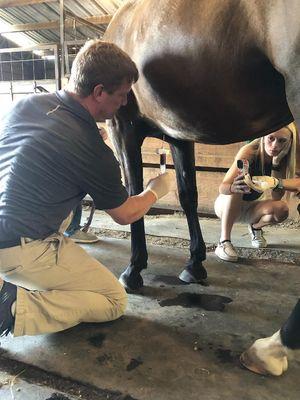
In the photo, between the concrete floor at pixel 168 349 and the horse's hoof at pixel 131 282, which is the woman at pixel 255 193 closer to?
the concrete floor at pixel 168 349

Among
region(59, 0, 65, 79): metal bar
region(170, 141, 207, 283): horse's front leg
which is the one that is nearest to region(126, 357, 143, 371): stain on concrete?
region(170, 141, 207, 283): horse's front leg

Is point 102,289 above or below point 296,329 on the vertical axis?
below

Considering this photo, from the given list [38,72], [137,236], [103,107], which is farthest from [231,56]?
[38,72]

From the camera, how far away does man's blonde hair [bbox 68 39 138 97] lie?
1416mm

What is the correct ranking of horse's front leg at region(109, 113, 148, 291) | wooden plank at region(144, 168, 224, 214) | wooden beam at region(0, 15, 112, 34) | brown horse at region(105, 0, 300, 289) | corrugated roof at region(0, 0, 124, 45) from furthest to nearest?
wooden beam at region(0, 15, 112, 34) → corrugated roof at region(0, 0, 124, 45) → wooden plank at region(144, 168, 224, 214) → horse's front leg at region(109, 113, 148, 291) → brown horse at region(105, 0, 300, 289)

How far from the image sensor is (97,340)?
161cm

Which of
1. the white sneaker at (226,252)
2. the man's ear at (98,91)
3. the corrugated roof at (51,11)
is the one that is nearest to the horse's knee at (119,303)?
the man's ear at (98,91)

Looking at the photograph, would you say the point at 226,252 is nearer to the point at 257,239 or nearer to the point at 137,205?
the point at 257,239

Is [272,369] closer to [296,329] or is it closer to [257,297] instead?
[296,329]

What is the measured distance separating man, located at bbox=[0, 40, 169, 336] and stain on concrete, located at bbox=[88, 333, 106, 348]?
0.36 feet

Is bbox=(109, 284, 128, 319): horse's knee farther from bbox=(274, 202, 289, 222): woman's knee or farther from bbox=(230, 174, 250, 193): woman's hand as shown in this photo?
bbox=(274, 202, 289, 222): woman's knee

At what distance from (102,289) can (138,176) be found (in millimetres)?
695

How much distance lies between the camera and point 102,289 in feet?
5.58

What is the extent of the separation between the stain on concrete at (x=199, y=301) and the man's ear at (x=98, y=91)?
1.07 meters
